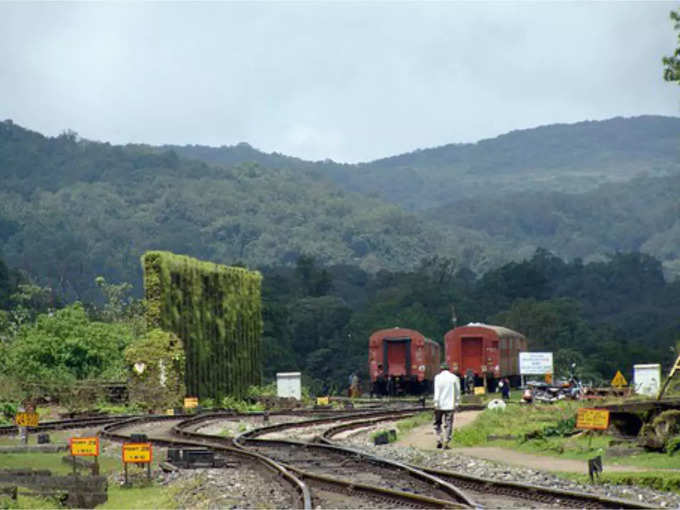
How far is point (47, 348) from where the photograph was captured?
45.0 meters

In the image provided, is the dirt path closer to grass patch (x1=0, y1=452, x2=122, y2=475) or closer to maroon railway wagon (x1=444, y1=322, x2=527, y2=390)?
grass patch (x1=0, y1=452, x2=122, y2=475)

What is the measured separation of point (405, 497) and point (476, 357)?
40.2m

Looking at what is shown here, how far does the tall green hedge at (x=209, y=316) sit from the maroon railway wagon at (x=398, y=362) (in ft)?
23.5

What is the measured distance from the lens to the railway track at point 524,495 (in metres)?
12.7

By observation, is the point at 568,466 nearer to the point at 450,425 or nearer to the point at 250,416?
the point at 450,425

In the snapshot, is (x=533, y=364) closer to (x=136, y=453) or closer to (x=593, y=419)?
(x=593, y=419)

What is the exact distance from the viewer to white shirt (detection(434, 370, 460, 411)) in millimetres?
20922

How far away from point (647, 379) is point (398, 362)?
84.4 feet

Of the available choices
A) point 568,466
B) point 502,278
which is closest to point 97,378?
point 568,466

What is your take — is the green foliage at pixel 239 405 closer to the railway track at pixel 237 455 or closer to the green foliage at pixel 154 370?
the green foliage at pixel 154 370

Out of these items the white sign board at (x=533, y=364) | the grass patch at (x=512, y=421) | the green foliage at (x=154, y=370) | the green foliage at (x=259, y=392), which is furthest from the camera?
the green foliage at (x=259, y=392)

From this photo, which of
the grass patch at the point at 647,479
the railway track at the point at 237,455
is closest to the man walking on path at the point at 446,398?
the railway track at the point at 237,455

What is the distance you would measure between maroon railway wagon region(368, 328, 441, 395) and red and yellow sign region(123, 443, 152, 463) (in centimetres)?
4079

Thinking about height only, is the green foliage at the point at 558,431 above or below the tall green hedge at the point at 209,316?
below
